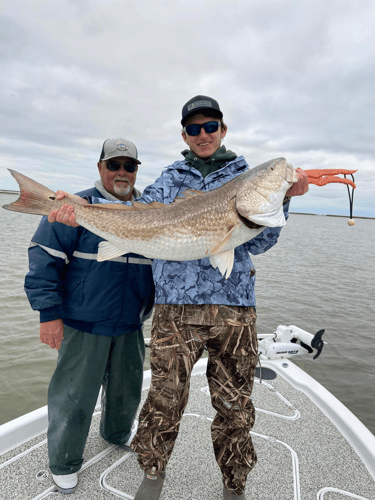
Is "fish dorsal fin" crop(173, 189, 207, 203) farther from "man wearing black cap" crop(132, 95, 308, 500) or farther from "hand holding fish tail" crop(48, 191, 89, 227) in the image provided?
"hand holding fish tail" crop(48, 191, 89, 227)

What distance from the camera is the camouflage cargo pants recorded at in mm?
2537

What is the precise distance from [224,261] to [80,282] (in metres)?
1.43

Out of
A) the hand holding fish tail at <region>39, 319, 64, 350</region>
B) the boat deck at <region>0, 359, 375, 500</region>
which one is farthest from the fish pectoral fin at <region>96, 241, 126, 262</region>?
the boat deck at <region>0, 359, 375, 500</region>

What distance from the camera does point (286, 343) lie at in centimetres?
566

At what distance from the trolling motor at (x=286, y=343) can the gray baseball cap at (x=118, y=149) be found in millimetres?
3854

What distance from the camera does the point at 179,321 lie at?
2592mm

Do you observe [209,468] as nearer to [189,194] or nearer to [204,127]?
[189,194]

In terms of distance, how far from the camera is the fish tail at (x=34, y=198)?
8.82 ft

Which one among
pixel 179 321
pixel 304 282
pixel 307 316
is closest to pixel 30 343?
pixel 179 321

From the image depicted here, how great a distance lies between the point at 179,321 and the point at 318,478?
2.33 meters

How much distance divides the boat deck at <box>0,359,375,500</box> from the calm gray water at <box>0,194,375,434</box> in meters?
3.09

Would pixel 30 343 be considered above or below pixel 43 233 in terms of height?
below

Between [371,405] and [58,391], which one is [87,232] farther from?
[371,405]

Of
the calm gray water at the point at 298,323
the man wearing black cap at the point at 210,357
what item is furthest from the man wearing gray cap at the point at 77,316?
the calm gray water at the point at 298,323
